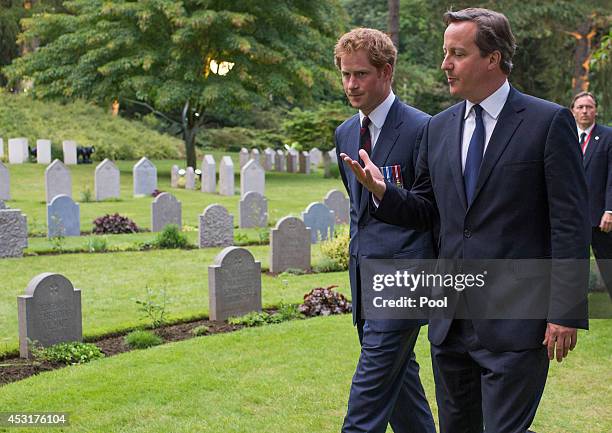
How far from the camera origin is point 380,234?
13.5 feet

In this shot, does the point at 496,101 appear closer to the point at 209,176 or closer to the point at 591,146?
the point at 591,146

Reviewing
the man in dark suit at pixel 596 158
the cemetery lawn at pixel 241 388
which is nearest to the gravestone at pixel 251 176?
the cemetery lawn at pixel 241 388

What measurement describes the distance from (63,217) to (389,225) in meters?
11.7

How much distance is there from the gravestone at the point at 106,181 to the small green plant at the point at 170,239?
7203 millimetres

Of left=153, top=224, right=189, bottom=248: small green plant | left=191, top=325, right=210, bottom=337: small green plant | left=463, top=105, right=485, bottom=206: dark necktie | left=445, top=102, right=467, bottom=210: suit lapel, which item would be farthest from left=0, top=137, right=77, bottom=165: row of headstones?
left=463, top=105, right=485, bottom=206: dark necktie

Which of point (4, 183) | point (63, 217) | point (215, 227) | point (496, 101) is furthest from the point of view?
point (4, 183)

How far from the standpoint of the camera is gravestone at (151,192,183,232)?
1559cm

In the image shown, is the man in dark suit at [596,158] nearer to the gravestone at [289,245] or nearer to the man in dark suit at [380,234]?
the man in dark suit at [380,234]

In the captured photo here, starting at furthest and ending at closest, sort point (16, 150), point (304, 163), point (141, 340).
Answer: point (304, 163)
point (16, 150)
point (141, 340)

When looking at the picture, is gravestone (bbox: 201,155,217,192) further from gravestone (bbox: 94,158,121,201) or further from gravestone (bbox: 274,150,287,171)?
gravestone (bbox: 274,150,287,171)

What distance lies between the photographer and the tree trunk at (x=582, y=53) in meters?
24.2

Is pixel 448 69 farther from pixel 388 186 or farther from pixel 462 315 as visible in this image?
pixel 462 315

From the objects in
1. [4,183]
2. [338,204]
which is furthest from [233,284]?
[4,183]

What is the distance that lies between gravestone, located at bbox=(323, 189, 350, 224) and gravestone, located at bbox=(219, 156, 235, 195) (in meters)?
7.13
